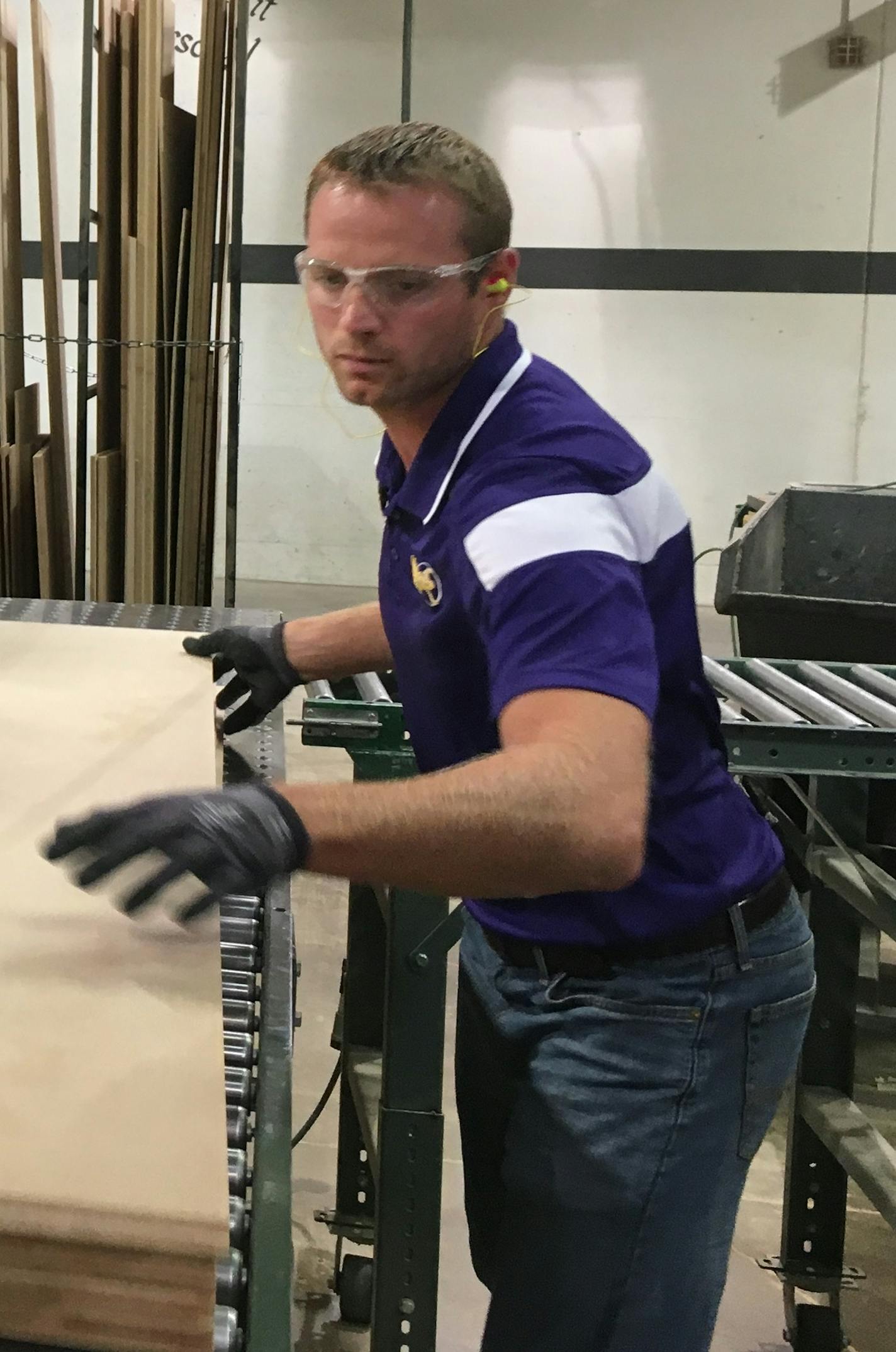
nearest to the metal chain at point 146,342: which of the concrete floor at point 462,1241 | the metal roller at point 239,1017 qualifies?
the concrete floor at point 462,1241

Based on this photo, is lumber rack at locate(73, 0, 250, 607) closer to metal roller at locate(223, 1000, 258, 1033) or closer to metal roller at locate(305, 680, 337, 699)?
metal roller at locate(305, 680, 337, 699)

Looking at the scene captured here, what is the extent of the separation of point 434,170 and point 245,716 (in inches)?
34.3

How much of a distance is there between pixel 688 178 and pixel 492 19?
1220 millimetres

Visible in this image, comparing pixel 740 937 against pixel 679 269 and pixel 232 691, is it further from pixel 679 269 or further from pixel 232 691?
pixel 679 269

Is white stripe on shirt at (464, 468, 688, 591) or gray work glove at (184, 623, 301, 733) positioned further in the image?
gray work glove at (184, 623, 301, 733)

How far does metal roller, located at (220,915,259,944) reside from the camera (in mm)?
1215

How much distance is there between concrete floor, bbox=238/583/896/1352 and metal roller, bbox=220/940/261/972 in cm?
51

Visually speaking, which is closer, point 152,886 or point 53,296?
point 152,886

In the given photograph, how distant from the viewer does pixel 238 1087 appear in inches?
38.5

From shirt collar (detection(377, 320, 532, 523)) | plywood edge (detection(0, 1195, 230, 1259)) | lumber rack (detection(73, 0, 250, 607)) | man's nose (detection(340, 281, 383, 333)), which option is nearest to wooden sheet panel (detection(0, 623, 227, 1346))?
plywood edge (detection(0, 1195, 230, 1259))

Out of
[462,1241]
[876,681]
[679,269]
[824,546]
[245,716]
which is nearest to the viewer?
[245,716]

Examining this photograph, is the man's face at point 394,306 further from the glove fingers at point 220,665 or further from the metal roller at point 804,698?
the metal roller at point 804,698

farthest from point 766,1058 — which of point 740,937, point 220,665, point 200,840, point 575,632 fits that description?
point 220,665

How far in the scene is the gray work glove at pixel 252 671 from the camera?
165 cm
